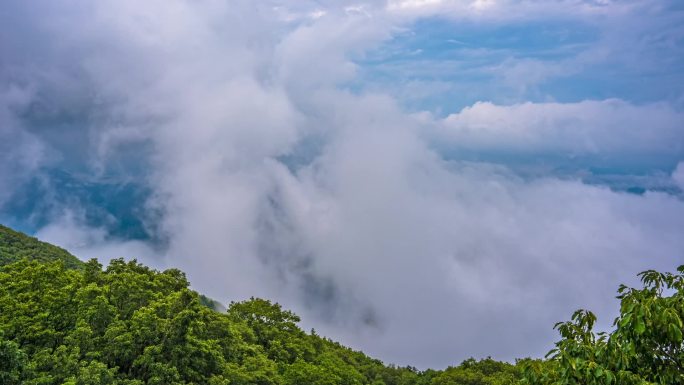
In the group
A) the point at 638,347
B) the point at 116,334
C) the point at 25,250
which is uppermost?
the point at 25,250

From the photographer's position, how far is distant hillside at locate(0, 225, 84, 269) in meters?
61.3

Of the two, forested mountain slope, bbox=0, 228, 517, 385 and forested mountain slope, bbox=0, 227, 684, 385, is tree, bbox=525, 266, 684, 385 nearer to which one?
forested mountain slope, bbox=0, 227, 684, 385

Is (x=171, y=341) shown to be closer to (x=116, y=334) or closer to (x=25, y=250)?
(x=116, y=334)

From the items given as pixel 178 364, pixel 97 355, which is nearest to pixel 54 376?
pixel 97 355

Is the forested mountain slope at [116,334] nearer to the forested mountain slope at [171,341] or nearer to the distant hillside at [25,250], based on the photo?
the forested mountain slope at [171,341]

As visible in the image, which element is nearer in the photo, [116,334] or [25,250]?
[116,334]

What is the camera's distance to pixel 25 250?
67625 millimetres

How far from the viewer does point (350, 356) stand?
233 feet

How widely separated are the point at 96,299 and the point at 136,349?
167 inches

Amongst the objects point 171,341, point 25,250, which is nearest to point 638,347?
point 171,341

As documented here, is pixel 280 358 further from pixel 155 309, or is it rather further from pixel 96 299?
pixel 96 299

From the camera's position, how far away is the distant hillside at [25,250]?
2414 inches

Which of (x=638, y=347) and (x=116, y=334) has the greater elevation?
(x=116, y=334)

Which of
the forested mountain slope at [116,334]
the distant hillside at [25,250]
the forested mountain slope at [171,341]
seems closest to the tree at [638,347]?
the forested mountain slope at [171,341]
